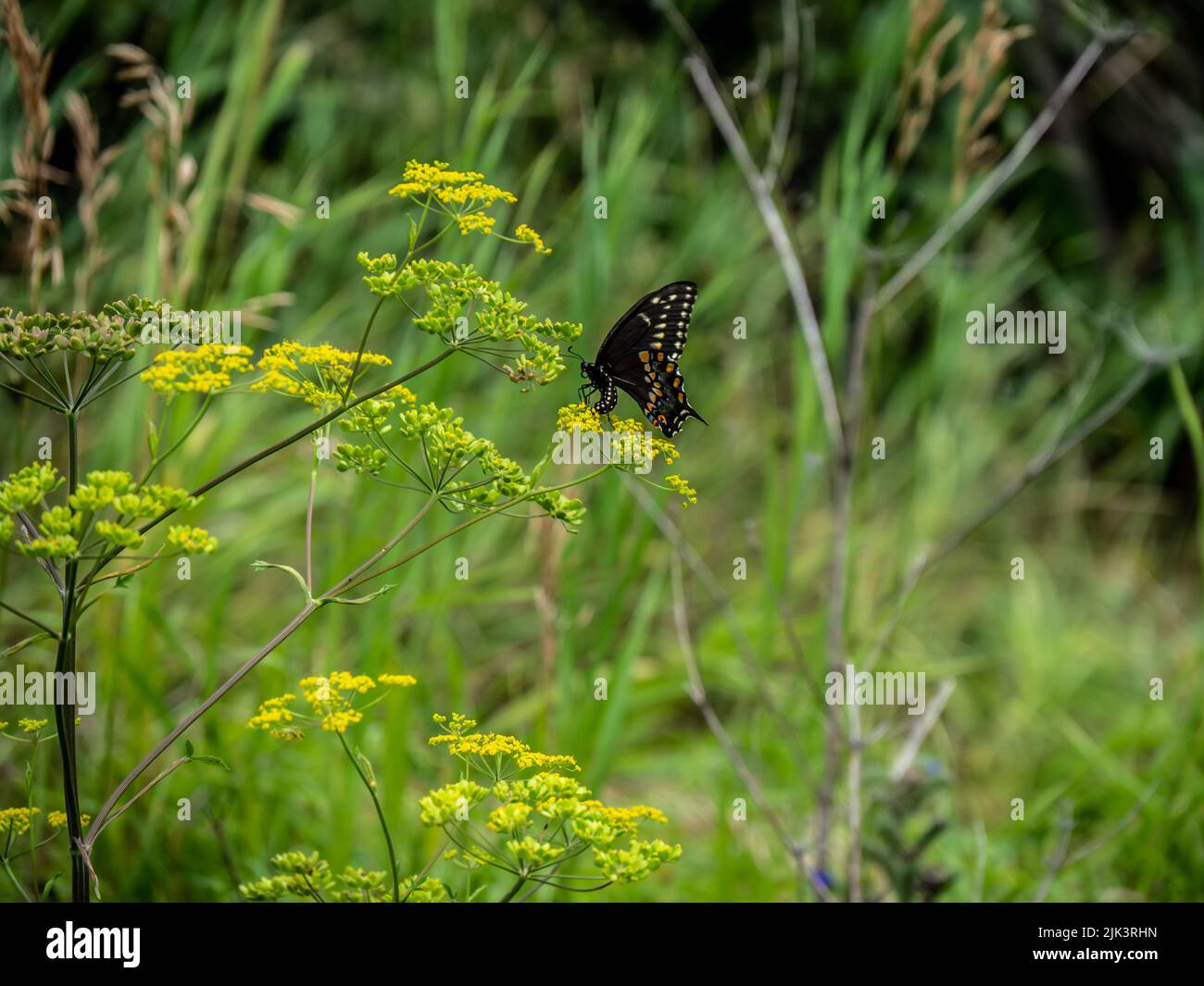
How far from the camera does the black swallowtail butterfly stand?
1448 mm

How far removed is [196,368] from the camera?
1078 millimetres

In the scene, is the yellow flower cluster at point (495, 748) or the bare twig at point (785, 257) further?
the bare twig at point (785, 257)

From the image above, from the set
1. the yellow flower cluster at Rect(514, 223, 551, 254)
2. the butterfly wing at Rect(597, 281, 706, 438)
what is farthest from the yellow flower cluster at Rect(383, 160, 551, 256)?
the butterfly wing at Rect(597, 281, 706, 438)

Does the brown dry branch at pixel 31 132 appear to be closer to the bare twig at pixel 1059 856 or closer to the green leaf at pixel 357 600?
the green leaf at pixel 357 600

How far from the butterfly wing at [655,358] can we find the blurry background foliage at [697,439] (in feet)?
1.08

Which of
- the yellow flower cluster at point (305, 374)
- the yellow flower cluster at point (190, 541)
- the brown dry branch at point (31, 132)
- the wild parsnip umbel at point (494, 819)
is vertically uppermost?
the brown dry branch at point (31, 132)

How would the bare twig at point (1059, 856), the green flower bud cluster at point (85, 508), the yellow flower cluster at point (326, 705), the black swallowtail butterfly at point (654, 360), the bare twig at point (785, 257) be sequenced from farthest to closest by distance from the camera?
the bare twig at point (785, 257) → the bare twig at point (1059, 856) → the black swallowtail butterfly at point (654, 360) → the yellow flower cluster at point (326, 705) → the green flower bud cluster at point (85, 508)

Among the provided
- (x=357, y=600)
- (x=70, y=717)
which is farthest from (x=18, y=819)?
(x=357, y=600)

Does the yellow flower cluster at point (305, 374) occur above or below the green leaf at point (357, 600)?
above

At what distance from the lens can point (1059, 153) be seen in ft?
13.6

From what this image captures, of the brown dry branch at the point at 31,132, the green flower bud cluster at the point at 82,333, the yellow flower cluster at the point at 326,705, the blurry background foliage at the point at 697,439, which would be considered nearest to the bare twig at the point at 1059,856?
the blurry background foliage at the point at 697,439

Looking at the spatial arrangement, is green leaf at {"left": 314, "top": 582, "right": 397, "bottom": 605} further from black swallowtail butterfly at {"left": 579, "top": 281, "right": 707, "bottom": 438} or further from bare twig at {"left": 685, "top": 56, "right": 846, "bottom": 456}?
bare twig at {"left": 685, "top": 56, "right": 846, "bottom": 456}

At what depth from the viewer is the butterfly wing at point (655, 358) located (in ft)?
4.80
